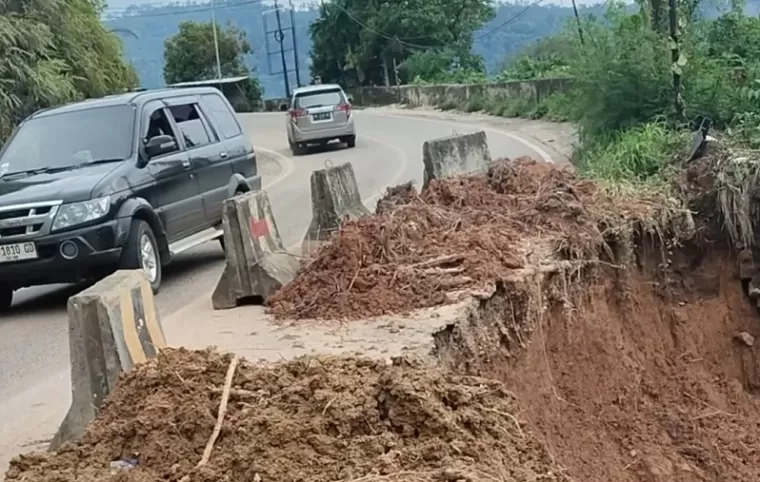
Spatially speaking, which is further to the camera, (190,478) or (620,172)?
(620,172)

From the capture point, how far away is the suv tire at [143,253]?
383 inches

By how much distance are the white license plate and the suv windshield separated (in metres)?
1.14

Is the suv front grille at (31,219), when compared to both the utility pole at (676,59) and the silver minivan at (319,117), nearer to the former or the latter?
the utility pole at (676,59)

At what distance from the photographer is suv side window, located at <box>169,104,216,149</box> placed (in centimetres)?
1140

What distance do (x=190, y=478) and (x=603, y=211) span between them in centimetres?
571

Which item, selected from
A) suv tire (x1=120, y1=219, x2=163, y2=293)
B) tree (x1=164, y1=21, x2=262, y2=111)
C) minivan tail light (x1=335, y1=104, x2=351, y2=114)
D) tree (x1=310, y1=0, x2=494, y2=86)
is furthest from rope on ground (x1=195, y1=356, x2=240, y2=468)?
tree (x1=164, y1=21, x2=262, y2=111)

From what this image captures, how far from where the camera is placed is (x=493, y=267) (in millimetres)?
7383

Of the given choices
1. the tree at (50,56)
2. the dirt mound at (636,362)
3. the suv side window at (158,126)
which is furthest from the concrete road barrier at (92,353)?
the tree at (50,56)

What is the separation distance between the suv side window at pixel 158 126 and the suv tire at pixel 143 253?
1036 mm

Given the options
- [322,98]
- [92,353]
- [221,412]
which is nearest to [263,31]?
[322,98]

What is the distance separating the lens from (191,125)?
11.6 metres

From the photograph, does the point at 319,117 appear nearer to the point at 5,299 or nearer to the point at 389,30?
the point at 5,299

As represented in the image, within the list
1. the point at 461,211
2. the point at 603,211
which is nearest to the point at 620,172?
the point at 603,211

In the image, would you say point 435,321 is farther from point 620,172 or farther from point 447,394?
point 620,172
